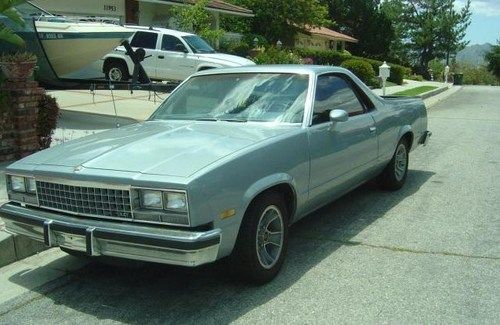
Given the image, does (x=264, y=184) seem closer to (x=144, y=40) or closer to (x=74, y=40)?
(x=74, y=40)

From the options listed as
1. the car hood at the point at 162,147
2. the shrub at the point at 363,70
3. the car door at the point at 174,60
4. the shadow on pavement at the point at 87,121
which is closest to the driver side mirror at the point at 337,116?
the car hood at the point at 162,147

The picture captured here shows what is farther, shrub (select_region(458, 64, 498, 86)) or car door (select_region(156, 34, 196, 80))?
shrub (select_region(458, 64, 498, 86))

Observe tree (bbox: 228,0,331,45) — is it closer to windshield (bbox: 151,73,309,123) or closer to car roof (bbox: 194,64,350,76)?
car roof (bbox: 194,64,350,76)

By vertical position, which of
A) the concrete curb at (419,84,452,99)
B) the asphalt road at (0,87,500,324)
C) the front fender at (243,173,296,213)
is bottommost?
the concrete curb at (419,84,452,99)

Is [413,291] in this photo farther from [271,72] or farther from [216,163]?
[271,72]

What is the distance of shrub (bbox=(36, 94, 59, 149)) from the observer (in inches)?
323

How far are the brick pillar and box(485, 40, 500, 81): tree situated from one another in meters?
63.2

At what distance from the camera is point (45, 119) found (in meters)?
8.22

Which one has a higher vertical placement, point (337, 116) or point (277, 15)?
point (277, 15)

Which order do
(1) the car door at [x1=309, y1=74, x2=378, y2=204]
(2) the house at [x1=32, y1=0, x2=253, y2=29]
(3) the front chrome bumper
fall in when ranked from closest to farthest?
(3) the front chrome bumper → (1) the car door at [x1=309, y1=74, x2=378, y2=204] → (2) the house at [x1=32, y1=0, x2=253, y2=29]

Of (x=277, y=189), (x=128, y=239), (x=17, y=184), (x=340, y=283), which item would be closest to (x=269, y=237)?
(x=277, y=189)

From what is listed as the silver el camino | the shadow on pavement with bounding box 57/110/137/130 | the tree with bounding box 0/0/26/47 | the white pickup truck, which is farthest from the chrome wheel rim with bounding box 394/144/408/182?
the white pickup truck

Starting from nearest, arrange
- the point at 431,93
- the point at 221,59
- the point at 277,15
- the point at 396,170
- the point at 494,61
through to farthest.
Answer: the point at 396,170 → the point at 221,59 → the point at 431,93 → the point at 277,15 → the point at 494,61

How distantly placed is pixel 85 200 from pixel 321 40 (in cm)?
4508
